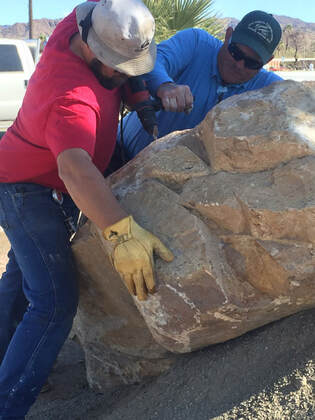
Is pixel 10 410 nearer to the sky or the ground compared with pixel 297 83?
nearer to the ground

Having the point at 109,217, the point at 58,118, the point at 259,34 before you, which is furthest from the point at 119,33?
the point at 259,34

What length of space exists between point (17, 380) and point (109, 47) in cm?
149

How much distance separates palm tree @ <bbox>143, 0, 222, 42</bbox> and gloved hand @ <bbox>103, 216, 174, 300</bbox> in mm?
6798

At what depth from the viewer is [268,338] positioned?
2.25m

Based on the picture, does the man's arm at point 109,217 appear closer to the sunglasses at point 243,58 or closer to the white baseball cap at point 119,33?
the white baseball cap at point 119,33

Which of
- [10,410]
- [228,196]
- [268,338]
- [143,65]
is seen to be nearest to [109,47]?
[143,65]

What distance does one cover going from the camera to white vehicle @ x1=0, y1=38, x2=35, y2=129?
965cm

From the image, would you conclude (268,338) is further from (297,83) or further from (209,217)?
(297,83)

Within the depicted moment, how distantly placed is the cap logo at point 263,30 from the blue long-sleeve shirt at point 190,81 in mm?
294

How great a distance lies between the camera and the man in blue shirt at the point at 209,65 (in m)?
2.91

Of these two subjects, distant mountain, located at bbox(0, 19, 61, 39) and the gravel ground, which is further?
distant mountain, located at bbox(0, 19, 61, 39)

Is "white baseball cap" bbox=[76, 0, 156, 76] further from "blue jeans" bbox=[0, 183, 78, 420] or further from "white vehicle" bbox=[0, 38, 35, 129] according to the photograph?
"white vehicle" bbox=[0, 38, 35, 129]

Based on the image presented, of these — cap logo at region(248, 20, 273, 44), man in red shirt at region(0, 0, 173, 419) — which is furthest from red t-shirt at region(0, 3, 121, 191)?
cap logo at region(248, 20, 273, 44)

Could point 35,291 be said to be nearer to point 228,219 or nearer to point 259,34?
point 228,219
